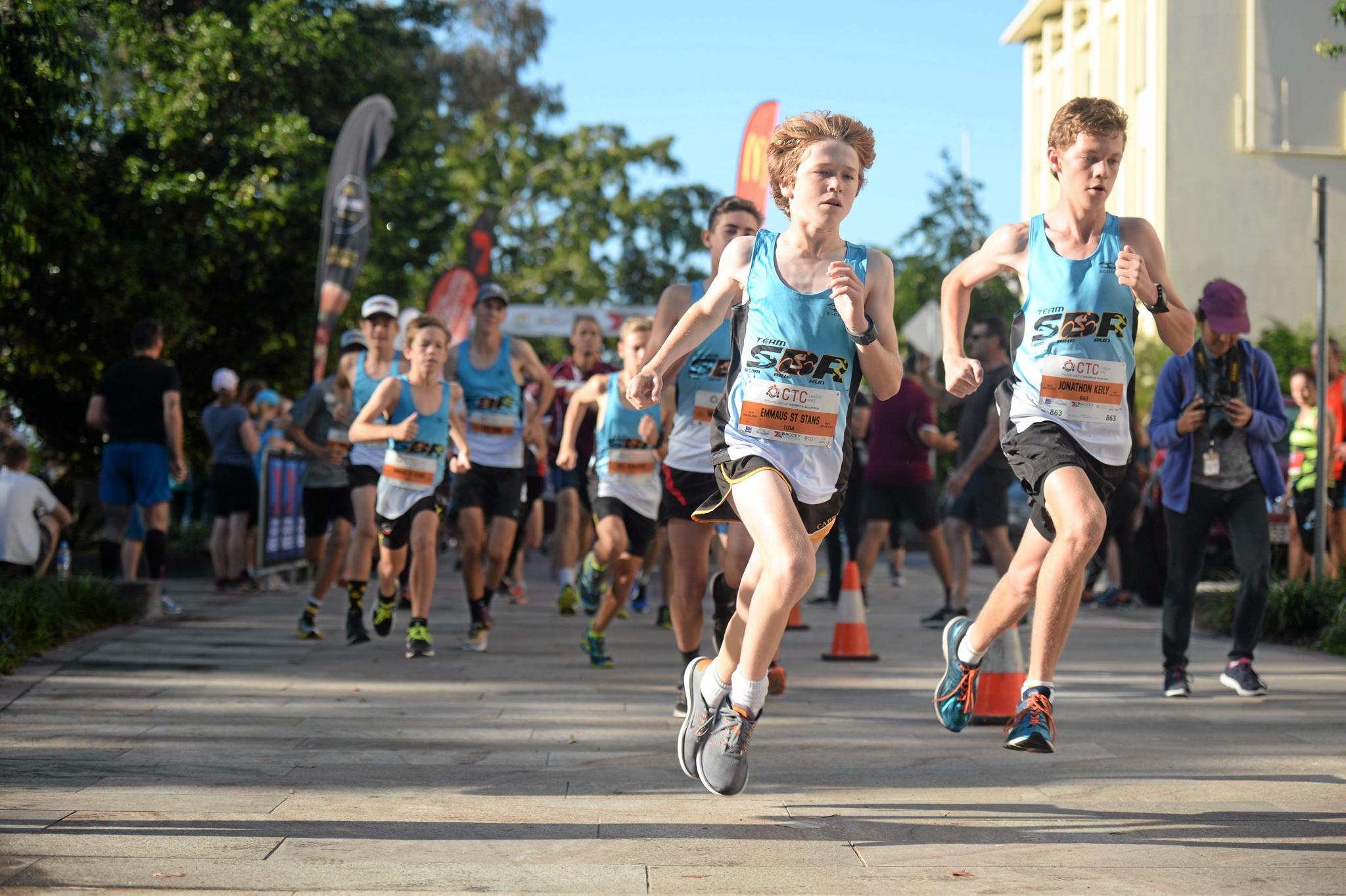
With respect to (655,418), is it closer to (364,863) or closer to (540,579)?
(364,863)

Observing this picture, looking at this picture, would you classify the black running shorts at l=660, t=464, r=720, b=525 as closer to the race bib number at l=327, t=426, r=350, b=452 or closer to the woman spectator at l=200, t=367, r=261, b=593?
the race bib number at l=327, t=426, r=350, b=452

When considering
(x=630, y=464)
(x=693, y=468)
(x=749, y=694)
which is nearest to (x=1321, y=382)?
(x=630, y=464)

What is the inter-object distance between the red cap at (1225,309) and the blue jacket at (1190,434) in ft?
0.46

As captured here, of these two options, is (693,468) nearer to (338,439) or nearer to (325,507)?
(338,439)

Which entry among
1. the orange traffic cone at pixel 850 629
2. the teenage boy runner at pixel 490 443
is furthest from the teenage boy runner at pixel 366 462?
the orange traffic cone at pixel 850 629

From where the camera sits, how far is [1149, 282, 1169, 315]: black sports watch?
5.48 m

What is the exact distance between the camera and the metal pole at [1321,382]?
1076cm

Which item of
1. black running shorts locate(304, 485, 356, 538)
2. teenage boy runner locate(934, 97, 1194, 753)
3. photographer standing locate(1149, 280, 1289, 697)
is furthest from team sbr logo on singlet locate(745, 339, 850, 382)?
black running shorts locate(304, 485, 356, 538)

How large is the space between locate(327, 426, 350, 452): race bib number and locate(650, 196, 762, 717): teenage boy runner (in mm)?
4780

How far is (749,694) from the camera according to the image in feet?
16.1

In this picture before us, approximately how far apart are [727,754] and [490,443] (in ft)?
18.6

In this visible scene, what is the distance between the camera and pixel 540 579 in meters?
18.1

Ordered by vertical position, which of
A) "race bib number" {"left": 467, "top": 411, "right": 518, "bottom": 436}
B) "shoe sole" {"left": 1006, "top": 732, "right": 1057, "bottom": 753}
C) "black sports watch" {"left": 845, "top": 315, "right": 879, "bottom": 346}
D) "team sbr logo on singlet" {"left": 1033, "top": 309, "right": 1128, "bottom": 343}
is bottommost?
"shoe sole" {"left": 1006, "top": 732, "right": 1057, "bottom": 753}

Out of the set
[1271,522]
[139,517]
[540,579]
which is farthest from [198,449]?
[1271,522]
